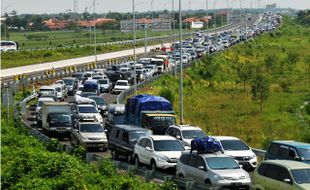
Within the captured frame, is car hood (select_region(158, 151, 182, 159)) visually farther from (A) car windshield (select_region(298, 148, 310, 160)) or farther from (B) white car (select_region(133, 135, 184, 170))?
(A) car windshield (select_region(298, 148, 310, 160))

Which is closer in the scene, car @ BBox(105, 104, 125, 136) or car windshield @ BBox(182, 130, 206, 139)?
car windshield @ BBox(182, 130, 206, 139)

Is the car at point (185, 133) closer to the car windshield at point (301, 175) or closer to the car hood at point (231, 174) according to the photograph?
the car hood at point (231, 174)

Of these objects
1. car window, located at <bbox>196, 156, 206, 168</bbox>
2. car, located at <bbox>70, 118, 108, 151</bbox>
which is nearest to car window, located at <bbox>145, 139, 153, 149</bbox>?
car window, located at <bbox>196, 156, 206, 168</bbox>

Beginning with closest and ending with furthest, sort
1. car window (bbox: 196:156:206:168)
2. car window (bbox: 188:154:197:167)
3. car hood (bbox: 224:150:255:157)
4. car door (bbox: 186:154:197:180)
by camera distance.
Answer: car window (bbox: 196:156:206:168)
car door (bbox: 186:154:197:180)
car window (bbox: 188:154:197:167)
car hood (bbox: 224:150:255:157)

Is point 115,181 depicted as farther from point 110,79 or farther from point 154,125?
point 110,79

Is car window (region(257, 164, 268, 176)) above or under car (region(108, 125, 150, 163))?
above

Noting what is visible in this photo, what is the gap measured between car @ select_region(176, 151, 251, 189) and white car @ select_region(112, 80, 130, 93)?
41.2 meters

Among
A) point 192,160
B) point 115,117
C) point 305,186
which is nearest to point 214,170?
point 192,160

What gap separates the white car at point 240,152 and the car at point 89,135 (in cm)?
797

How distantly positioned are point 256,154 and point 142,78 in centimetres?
4529

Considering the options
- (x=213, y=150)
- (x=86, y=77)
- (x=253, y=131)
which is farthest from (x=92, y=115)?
(x=86, y=77)

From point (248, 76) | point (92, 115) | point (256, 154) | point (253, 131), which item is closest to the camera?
point (256, 154)

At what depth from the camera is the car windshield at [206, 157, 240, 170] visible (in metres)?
23.5

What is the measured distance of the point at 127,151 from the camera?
99.8 feet
